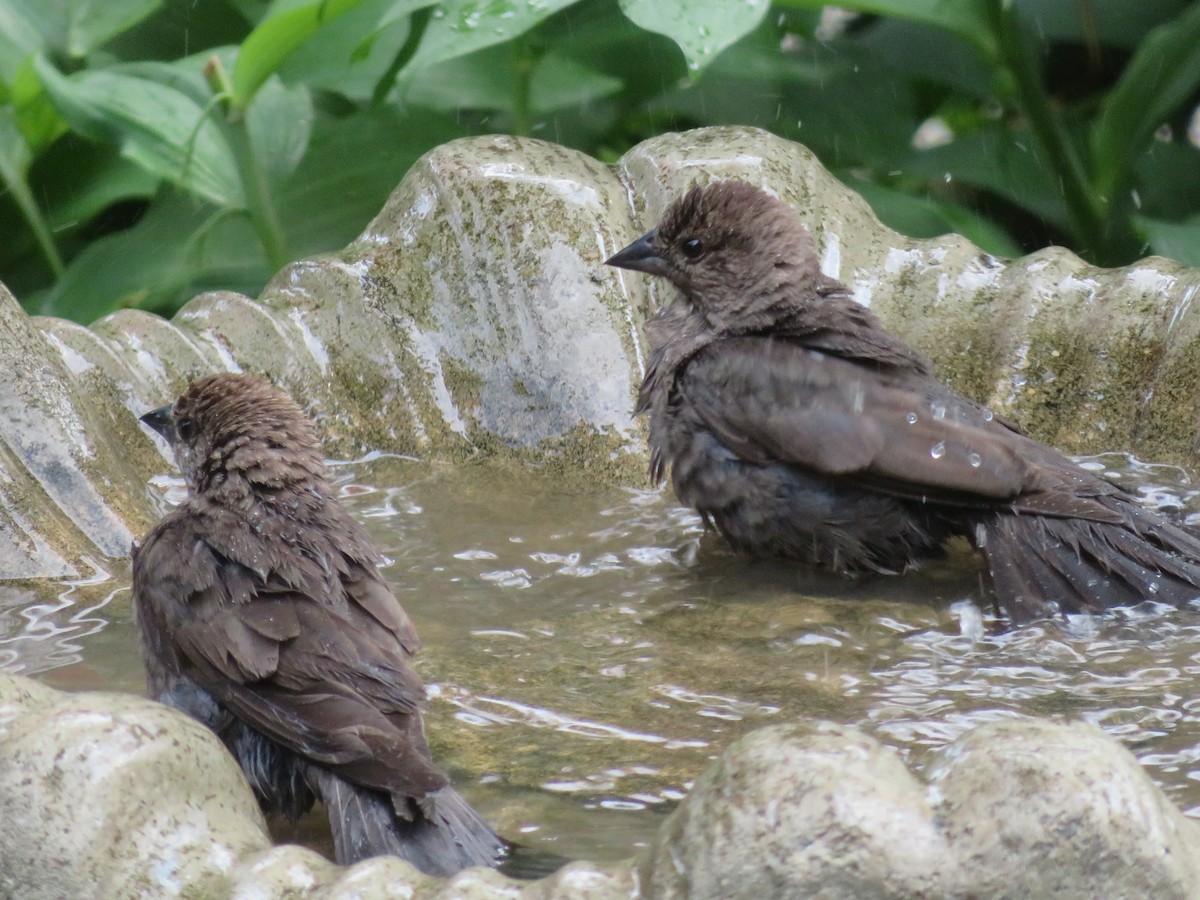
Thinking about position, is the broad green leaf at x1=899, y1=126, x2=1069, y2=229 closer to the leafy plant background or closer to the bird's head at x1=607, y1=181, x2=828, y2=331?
the leafy plant background

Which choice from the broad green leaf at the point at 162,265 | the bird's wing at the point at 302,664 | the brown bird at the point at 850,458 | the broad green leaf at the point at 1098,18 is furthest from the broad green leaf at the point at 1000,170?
the bird's wing at the point at 302,664

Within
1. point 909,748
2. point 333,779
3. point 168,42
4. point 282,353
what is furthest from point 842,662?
point 168,42

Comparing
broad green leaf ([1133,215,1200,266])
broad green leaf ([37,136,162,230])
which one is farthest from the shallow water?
broad green leaf ([37,136,162,230])

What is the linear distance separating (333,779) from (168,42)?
4.63 metres

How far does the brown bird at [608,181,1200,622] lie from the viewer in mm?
3809

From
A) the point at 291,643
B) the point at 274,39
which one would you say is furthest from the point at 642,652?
the point at 274,39

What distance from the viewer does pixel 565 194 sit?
4832 mm

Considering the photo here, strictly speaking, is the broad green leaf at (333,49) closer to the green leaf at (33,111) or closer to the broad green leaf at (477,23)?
the broad green leaf at (477,23)

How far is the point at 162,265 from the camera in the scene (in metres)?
5.95

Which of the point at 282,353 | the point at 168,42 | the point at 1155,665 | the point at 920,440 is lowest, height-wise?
the point at 1155,665

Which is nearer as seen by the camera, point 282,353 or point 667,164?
point 282,353

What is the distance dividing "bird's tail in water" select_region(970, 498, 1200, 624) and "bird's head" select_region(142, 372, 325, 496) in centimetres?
167

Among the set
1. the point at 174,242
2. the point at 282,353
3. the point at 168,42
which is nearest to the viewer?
the point at 282,353

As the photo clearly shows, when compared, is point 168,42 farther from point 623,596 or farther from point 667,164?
point 623,596
